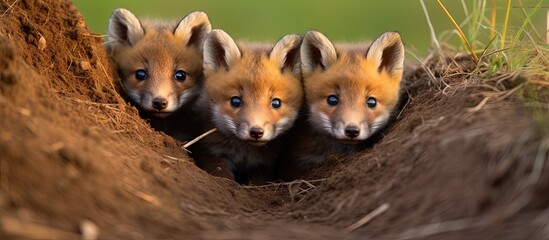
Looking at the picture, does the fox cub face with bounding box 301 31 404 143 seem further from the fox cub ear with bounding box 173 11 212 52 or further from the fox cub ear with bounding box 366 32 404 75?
the fox cub ear with bounding box 173 11 212 52

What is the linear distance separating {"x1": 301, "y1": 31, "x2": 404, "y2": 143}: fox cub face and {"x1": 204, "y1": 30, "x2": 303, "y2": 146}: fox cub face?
176 millimetres

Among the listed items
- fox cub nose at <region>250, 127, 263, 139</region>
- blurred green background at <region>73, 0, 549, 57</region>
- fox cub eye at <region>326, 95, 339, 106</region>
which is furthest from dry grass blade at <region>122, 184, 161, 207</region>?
blurred green background at <region>73, 0, 549, 57</region>

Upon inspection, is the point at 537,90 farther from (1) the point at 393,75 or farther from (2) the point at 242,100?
(2) the point at 242,100

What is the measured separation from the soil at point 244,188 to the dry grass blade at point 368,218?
1cm

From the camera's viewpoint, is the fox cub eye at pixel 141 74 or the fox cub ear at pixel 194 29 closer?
the fox cub eye at pixel 141 74

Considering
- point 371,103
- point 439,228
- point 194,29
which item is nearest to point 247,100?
point 371,103

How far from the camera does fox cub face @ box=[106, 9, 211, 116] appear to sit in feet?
23.5

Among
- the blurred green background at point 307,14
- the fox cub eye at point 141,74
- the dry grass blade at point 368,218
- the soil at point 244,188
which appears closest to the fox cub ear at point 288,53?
the fox cub eye at point 141,74

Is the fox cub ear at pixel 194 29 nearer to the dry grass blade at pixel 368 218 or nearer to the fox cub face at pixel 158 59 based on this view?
the fox cub face at pixel 158 59

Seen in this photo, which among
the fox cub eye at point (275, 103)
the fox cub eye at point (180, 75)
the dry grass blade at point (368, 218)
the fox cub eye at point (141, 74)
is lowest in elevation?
the dry grass blade at point (368, 218)

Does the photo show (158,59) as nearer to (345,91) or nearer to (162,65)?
(162,65)

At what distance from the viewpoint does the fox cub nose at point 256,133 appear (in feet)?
21.7

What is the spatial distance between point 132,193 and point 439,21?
12986mm

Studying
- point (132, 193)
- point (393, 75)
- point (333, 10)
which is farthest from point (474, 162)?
point (333, 10)
